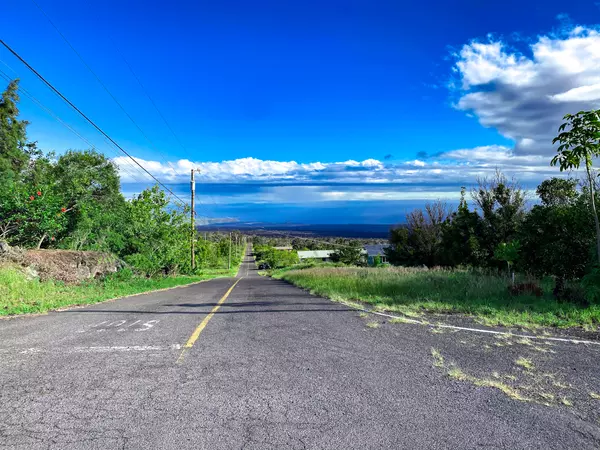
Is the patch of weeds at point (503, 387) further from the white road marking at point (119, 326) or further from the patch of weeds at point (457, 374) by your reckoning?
the white road marking at point (119, 326)

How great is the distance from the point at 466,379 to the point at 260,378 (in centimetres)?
241

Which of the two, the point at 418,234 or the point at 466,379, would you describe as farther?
the point at 418,234

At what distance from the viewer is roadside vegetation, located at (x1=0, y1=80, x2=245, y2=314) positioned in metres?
13.7

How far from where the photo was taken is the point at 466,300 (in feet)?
36.5

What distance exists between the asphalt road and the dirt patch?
369 inches

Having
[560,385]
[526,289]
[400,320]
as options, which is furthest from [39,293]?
[526,289]

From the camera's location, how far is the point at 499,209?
24.2 m

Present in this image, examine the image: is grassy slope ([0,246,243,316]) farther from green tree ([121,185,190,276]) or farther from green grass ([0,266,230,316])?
green tree ([121,185,190,276])

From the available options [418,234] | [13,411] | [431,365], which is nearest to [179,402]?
[13,411]

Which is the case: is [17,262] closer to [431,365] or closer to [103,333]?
[103,333]

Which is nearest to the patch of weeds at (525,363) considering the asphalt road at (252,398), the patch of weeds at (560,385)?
the patch of weeds at (560,385)

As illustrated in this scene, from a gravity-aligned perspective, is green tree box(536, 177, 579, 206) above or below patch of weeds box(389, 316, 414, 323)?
above

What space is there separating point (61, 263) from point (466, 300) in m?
15.6

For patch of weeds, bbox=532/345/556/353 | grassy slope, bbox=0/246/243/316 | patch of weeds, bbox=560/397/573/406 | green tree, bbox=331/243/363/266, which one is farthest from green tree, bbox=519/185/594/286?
green tree, bbox=331/243/363/266
